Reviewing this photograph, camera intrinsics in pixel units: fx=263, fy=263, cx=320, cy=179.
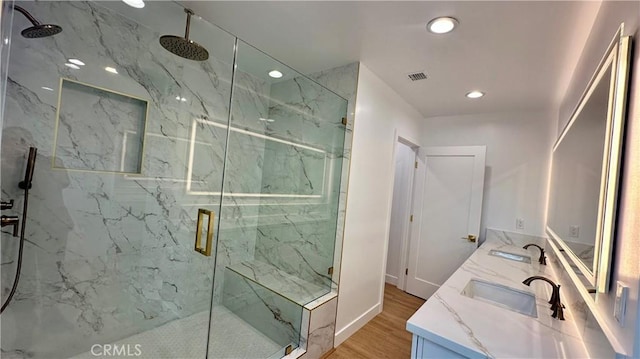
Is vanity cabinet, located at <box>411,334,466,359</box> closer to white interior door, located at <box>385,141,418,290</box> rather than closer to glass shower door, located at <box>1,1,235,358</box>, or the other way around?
glass shower door, located at <box>1,1,235,358</box>

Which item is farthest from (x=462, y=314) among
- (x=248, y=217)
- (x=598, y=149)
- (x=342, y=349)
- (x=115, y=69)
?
(x=115, y=69)

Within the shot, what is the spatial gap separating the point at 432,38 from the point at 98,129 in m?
2.41

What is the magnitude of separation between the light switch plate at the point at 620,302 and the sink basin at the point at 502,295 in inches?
33.0

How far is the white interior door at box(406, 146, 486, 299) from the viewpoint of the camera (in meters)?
3.16

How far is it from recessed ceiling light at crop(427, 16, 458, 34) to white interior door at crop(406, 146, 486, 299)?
6.25 ft

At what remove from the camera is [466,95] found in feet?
8.98

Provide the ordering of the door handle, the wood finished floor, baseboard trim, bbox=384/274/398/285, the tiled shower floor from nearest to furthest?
the tiled shower floor, the wood finished floor, the door handle, baseboard trim, bbox=384/274/398/285

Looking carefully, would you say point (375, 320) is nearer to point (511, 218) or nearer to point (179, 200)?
point (511, 218)

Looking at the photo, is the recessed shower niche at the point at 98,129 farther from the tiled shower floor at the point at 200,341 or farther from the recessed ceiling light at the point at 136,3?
the tiled shower floor at the point at 200,341

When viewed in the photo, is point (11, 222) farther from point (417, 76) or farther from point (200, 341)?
point (417, 76)

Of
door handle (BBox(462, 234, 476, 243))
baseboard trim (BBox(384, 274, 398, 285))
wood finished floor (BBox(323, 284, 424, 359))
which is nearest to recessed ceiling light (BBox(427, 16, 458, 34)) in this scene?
door handle (BBox(462, 234, 476, 243))

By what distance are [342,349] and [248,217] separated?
159 centimetres

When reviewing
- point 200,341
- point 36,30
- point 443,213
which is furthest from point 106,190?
point 443,213

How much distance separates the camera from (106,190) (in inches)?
75.9
